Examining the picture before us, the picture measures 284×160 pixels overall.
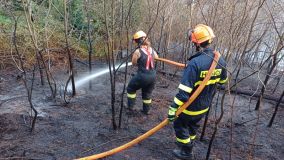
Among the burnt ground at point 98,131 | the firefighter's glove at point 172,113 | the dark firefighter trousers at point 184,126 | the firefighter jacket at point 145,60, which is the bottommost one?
the burnt ground at point 98,131

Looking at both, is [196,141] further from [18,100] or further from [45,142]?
[18,100]

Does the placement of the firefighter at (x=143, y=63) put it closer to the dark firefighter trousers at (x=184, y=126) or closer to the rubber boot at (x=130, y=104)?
the rubber boot at (x=130, y=104)

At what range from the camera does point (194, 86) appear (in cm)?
438

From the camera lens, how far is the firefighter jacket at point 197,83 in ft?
13.9

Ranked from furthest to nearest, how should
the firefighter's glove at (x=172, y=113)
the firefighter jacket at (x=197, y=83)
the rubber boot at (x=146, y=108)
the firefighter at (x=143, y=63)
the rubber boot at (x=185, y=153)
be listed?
the rubber boot at (x=146, y=108), the firefighter at (x=143, y=63), the rubber boot at (x=185, y=153), the firefighter's glove at (x=172, y=113), the firefighter jacket at (x=197, y=83)

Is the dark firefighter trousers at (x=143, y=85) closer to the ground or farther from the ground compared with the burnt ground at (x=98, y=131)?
farther from the ground

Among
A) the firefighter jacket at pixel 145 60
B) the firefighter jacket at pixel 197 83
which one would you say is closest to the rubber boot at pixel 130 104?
the firefighter jacket at pixel 145 60

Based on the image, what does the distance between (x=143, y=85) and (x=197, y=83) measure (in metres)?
2.12

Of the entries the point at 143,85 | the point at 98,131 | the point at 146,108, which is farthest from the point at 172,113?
the point at 146,108

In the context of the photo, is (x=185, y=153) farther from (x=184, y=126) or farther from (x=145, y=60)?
(x=145, y=60)

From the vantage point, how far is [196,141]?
18.1 ft

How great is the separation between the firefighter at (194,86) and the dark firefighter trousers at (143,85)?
172 centimetres

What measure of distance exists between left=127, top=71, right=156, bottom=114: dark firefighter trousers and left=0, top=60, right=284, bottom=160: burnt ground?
0.88ft

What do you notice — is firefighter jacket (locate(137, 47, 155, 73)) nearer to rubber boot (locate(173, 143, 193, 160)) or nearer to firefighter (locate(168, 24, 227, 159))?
firefighter (locate(168, 24, 227, 159))
